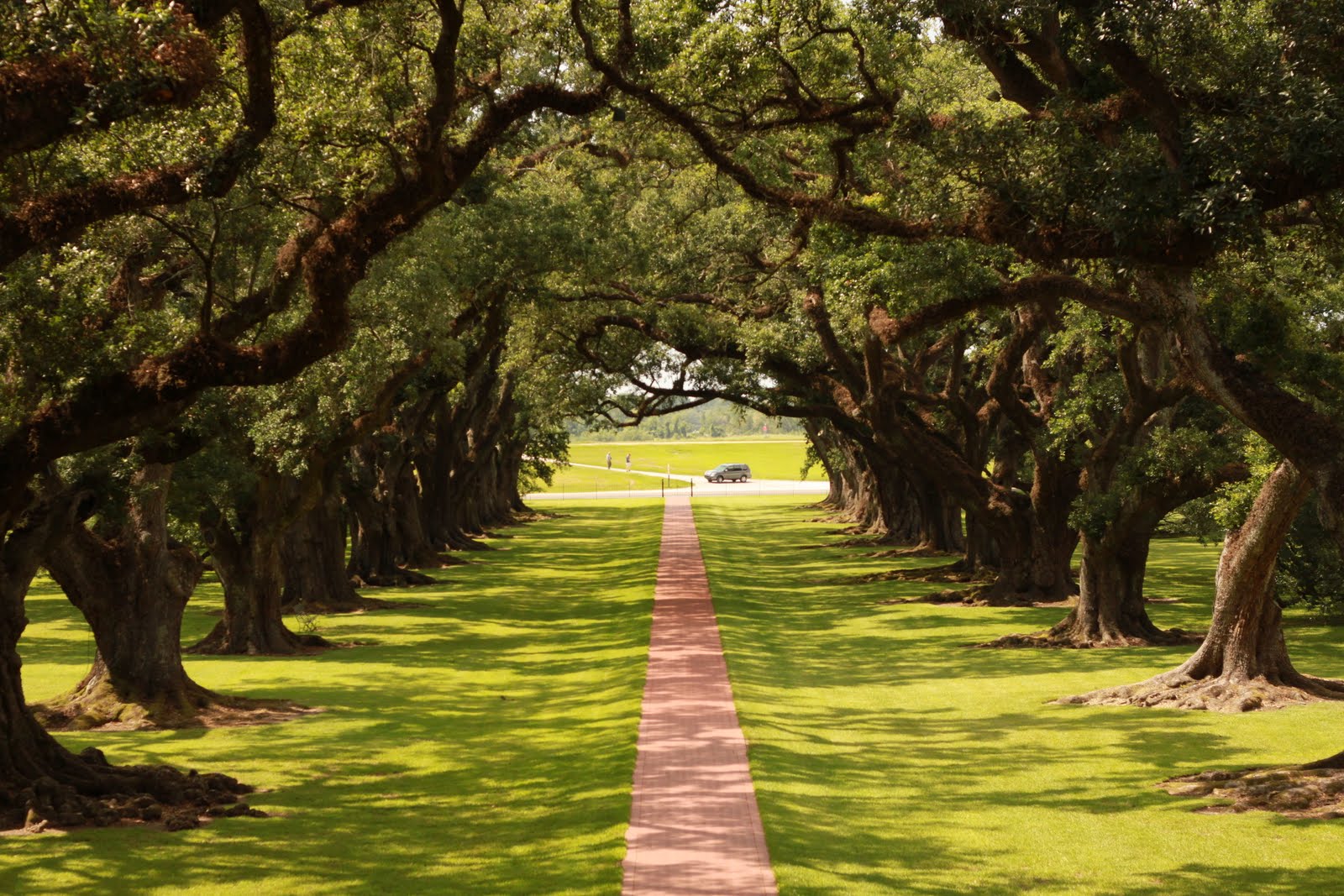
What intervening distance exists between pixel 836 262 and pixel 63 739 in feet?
34.7

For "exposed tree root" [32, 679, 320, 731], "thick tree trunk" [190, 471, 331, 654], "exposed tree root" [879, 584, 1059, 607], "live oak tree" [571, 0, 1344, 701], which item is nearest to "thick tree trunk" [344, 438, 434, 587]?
"thick tree trunk" [190, 471, 331, 654]

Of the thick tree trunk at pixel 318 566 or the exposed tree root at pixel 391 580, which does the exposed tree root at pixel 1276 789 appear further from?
the exposed tree root at pixel 391 580

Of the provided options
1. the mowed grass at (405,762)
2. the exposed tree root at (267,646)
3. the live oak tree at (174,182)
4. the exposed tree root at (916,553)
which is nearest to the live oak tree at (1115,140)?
the live oak tree at (174,182)

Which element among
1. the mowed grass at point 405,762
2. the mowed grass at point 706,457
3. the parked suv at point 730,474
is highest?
the mowed grass at point 706,457

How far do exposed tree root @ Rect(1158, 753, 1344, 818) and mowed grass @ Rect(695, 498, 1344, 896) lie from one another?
0.73ft

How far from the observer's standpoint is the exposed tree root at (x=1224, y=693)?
53.5ft

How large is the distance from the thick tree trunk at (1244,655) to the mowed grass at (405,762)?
675 cm

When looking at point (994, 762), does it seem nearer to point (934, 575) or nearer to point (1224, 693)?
point (1224, 693)

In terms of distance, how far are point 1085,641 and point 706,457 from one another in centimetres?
11825

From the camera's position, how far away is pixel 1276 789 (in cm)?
1213

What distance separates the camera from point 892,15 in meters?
13.6

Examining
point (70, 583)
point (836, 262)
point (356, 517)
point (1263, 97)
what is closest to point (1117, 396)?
point (836, 262)

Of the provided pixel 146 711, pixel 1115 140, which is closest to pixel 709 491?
pixel 146 711

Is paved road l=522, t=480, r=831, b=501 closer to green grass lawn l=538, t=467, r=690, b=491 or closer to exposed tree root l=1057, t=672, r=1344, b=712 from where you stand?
green grass lawn l=538, t=467, r=690, b=491
